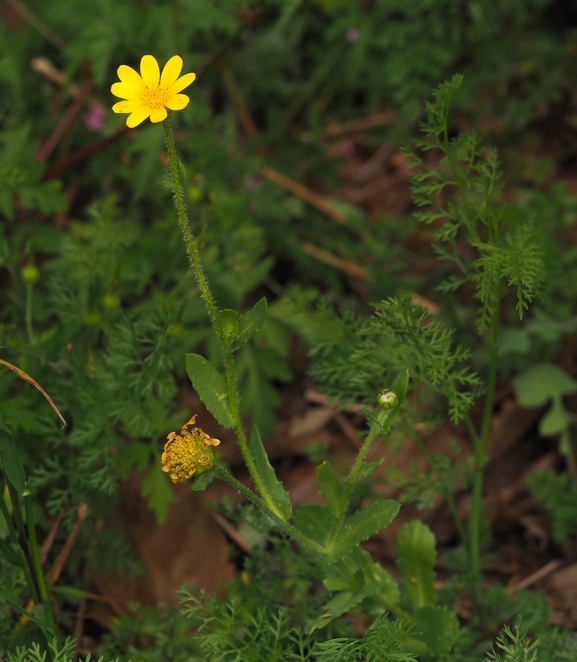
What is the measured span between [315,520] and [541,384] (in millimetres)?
1400

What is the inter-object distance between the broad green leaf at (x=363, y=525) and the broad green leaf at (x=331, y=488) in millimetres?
74

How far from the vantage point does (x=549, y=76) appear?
3.87 meters

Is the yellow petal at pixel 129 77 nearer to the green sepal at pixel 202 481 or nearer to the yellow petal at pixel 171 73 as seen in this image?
the yellow petal at pixel 171 73

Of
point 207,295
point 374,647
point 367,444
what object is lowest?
point 374,647

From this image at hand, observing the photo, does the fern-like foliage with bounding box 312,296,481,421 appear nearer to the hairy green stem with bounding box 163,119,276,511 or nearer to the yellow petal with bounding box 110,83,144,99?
the hairy green stem with bounding box 163,119,276,511

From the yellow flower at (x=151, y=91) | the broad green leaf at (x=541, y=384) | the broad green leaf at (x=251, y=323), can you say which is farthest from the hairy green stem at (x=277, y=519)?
the broad green leaf at (x=541, y=384)

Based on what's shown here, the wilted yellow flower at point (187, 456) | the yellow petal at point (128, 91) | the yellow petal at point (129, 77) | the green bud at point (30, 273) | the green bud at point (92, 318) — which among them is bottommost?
the wilted yellow flower at point (187, 456)

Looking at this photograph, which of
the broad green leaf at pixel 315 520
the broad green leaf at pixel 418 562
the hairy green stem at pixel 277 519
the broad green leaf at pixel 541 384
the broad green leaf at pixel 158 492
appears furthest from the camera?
the broad green leaf at pixel 541 384

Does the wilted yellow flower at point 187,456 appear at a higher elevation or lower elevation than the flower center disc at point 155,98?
lower

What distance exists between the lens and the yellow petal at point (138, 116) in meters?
1.65

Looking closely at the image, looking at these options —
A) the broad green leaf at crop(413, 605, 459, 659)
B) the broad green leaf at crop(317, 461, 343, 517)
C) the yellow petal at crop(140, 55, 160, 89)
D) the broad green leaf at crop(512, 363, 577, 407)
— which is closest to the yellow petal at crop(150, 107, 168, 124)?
the yellow petal at crop(140, 55, 160, 89)

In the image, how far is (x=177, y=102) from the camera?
1663mm

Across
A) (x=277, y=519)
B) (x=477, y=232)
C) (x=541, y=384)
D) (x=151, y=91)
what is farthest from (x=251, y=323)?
(x=541, y=384)

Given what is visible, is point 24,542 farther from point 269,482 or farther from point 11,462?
point 269,482
